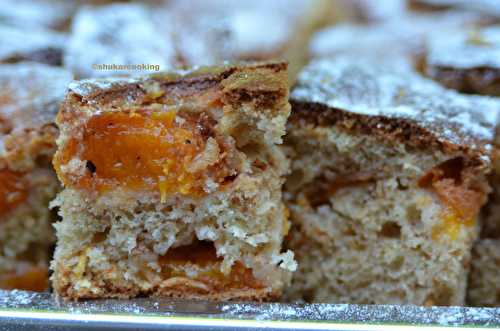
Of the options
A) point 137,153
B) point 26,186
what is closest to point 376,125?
point 137,153

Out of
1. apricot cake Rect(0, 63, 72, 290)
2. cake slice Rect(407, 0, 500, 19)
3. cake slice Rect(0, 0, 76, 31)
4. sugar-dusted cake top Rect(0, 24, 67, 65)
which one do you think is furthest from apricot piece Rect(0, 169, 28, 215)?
cake slice Rect(407, 0, 500, 19)

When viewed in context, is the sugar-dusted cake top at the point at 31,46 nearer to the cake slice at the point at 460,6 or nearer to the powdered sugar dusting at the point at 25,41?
the powdered sugar dusting at the point at 25,41

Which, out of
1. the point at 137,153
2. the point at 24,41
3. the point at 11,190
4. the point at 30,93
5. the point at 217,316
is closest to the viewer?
the point at 217,316

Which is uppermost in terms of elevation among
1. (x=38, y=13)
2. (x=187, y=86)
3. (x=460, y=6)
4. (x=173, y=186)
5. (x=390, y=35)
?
(x=38, y=13)

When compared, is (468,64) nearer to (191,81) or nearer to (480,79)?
(480,79)

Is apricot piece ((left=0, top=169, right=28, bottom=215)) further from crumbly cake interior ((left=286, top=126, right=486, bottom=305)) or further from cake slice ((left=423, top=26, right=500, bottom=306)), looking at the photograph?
cake slice ((left=423, top=26, right=500, bottom=306))

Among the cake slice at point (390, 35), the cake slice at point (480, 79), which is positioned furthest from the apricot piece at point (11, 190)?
the cake slice at point (390, 35)

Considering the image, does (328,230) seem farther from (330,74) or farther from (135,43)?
(135,43)
